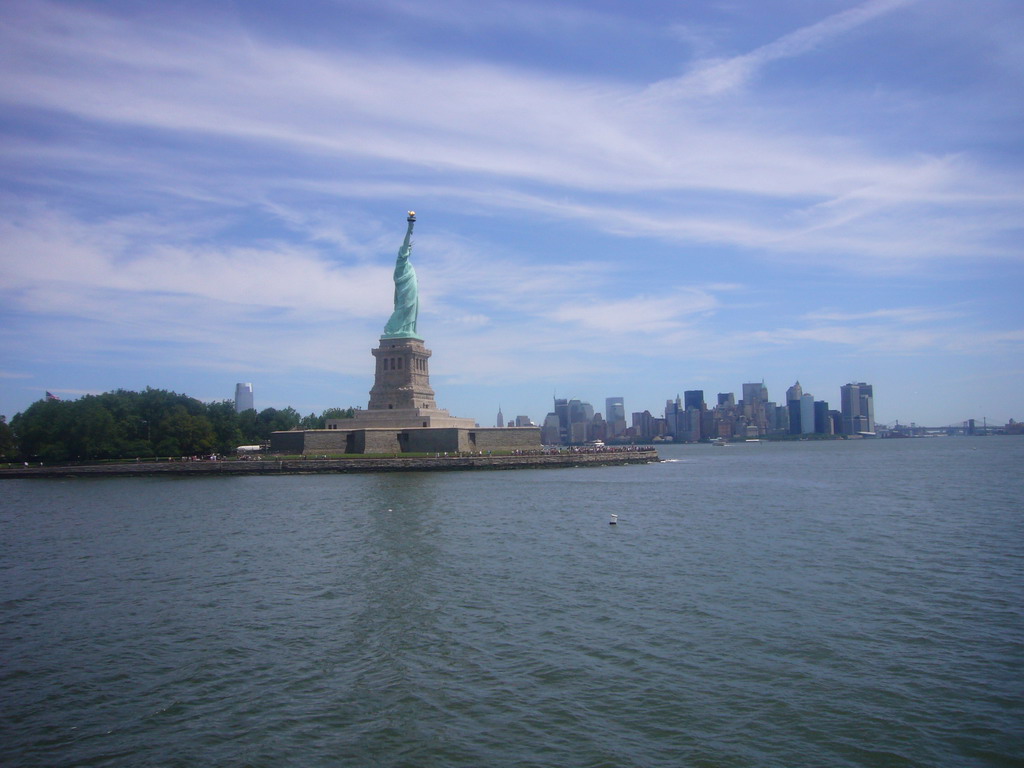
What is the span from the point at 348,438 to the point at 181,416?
18150 millimetres

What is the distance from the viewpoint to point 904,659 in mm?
13984

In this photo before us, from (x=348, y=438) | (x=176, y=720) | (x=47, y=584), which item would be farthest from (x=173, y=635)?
(x=348, y=438)

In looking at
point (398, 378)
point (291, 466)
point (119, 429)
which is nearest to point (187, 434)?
point (119, 429)

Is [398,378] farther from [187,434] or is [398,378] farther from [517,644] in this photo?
[517,644]

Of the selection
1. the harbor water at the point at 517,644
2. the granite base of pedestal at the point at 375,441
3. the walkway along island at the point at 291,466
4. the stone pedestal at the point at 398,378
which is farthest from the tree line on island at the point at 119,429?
the harbor water at the point at 517,644

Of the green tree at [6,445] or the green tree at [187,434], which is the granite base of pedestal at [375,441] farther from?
the green tree at [6,445]

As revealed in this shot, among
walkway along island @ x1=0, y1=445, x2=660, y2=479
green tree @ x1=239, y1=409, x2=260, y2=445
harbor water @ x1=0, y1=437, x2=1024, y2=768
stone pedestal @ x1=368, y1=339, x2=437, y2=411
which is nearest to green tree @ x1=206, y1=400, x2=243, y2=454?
green tree @ x1=239, y1=409, x2=260, y2=445

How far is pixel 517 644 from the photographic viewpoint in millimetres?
15031

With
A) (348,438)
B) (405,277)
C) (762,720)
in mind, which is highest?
(405,277)

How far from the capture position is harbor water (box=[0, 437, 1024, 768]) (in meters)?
11.0

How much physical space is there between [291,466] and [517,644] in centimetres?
5126

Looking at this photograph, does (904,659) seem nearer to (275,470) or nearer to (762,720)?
(762,720)

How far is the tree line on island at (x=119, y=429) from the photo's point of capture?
72938mm

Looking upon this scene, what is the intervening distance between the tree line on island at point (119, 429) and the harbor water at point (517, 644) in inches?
1753
